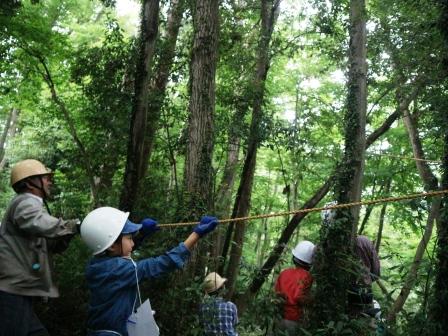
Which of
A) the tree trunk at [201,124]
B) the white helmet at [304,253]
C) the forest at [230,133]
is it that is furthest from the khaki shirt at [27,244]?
the white helmet at [304,253]

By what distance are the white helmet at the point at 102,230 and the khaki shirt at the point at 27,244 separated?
0.34m

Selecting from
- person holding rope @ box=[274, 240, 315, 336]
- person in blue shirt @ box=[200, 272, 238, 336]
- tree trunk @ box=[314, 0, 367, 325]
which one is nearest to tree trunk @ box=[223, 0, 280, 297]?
tree trunk @ box=[314, 0, 367, 325]

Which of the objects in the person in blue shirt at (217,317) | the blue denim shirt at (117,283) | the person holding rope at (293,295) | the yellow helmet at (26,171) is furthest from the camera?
the person holding rope at (293,295)

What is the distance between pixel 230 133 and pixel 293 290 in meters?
3.97

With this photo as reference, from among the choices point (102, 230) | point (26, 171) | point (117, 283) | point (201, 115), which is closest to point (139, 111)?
point (201, 115)

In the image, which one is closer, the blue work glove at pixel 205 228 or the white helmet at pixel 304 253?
the blue work glove at pixel 205 228

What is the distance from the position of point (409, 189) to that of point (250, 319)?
978cm

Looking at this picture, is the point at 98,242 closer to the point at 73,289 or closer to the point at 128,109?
the point at 73,289

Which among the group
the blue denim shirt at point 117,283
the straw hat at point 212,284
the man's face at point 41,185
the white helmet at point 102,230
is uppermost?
the man's face at point 41,185

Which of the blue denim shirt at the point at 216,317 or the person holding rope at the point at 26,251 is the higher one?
the person holding rope at the point at 26,251

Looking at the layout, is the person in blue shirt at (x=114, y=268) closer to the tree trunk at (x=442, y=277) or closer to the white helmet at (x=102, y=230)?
the white helmet at (x=102, y=230)

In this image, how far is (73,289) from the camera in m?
5.77

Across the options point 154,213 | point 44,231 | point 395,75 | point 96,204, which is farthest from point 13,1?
point 395,75

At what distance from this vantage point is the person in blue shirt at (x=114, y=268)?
115 inches
